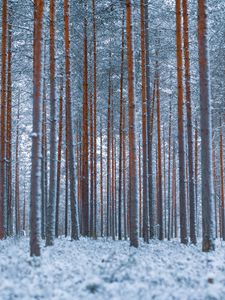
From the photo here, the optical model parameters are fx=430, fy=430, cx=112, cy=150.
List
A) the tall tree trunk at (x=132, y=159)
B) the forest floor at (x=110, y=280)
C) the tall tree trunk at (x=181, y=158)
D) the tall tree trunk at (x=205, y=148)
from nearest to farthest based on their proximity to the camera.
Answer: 1. the forest floor at (x=110, y=280)
2. the tall tree trunk at (x=205, y=148)
3. the tall tree trunk at (x=132, y=159)
4. the tall tree trunk at (x=181, y=158)

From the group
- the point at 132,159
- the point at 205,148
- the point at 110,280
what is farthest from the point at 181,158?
the point at 110,280

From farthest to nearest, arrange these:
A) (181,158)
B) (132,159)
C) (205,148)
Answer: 1. (181,158)
2. (132,159)
3. (205,148)

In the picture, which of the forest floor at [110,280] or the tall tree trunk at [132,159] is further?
the tall tree trunk at [132,159]

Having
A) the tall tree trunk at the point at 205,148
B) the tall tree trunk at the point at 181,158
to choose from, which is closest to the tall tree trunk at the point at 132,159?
the tall tree trunk at the point at 205,148

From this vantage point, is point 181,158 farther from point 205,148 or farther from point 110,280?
point 110,280

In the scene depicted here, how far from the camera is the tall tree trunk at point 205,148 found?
31.3 feet

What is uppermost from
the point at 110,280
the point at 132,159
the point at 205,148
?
the point at 205,148

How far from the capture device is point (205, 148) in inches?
381

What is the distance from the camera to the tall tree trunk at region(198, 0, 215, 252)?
955cm

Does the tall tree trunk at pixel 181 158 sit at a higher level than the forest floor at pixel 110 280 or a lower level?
higher

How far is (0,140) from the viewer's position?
14945mm

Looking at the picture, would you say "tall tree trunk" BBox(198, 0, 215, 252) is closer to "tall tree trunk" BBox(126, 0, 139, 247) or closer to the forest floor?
the forest floor

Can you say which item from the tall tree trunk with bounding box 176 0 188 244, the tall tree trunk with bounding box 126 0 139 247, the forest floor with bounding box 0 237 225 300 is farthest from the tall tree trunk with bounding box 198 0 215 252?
the tall tree trunk with bounding box 176 0 188 244

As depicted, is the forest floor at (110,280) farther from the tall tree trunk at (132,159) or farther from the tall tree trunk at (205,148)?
the tall tree trunk at (132,159)
